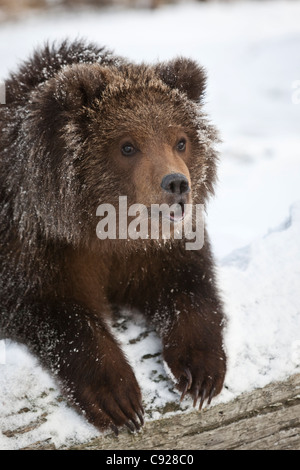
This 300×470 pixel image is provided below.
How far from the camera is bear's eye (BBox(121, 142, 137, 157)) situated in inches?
133

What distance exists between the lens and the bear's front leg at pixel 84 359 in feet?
10.8

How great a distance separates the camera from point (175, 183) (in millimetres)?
3174

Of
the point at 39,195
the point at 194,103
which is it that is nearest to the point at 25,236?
the point at 39,195

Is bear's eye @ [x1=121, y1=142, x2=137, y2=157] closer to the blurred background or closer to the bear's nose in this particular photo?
the bear's nose

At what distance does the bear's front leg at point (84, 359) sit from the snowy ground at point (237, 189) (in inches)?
3.4

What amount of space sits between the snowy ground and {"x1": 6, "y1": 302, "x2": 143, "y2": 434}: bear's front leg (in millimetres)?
85

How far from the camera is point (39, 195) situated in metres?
3.49

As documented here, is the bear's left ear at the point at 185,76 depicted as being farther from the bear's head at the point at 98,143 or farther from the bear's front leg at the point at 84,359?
the bear's front leg at the point at 84,359

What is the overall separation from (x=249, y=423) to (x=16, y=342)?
1.36 m

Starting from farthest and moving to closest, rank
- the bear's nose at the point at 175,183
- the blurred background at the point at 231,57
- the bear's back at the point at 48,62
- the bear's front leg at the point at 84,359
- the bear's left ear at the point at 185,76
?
the blurred background at the point at 231,57 → the bear's back at the point at 48,62 → the bear's left ear at the point at 185,76 → the bear's front leg at the point at 84,359 → the bear's nose at the point at 175,183

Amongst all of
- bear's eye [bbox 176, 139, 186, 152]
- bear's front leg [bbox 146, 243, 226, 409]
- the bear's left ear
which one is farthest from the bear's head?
bear's front leg [bbox 146, 243, 226, 409]

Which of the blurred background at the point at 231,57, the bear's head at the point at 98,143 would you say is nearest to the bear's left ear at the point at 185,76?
the bear's head at the point at 98,143

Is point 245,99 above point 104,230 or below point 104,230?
above
